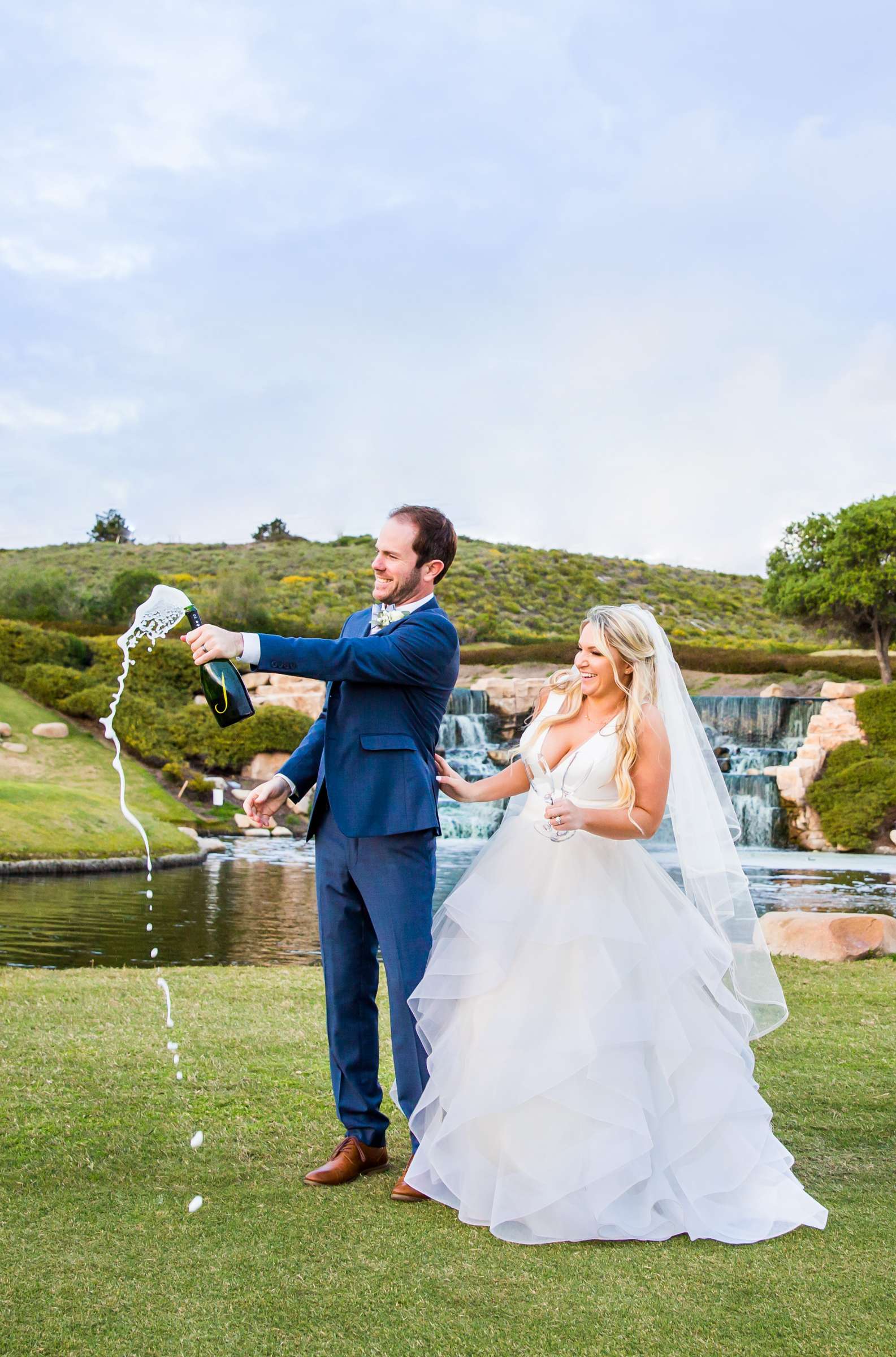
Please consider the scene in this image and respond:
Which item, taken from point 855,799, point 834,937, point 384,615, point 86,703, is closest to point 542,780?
point 384,615

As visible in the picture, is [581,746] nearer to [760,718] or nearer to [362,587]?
[760,718]

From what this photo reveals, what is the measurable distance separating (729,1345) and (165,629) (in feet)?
8.40

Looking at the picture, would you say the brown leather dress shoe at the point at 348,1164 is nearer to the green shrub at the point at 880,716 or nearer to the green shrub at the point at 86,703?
the green shrub at the point at 880,716

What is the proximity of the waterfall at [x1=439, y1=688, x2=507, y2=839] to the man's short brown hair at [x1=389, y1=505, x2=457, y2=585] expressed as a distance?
60.3 ft

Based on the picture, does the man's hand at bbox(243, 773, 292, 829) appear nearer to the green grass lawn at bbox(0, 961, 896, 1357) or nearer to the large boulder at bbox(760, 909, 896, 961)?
the green grass lawn at bbox(0, 961, 896, 1357)

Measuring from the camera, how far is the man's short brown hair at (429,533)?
3781mm

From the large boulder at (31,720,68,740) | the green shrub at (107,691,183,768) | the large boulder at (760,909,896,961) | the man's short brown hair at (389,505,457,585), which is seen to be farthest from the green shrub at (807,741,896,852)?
the man's short brown hair at (389,505,457,585)

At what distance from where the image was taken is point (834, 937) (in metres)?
9.04

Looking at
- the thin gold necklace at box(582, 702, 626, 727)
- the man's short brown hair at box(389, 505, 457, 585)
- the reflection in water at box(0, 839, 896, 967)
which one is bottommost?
the reflection in water at box(0, 839, 896, 967)

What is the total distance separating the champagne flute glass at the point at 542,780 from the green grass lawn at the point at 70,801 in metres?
15.1

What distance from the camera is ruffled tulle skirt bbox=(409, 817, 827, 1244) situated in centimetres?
322

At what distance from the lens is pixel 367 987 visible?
152 inches

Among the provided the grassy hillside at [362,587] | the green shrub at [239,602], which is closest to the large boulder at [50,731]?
the grassy hillside at [362,587]

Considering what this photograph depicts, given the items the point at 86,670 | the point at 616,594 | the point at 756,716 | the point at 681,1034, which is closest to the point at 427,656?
the point at 681,1034
